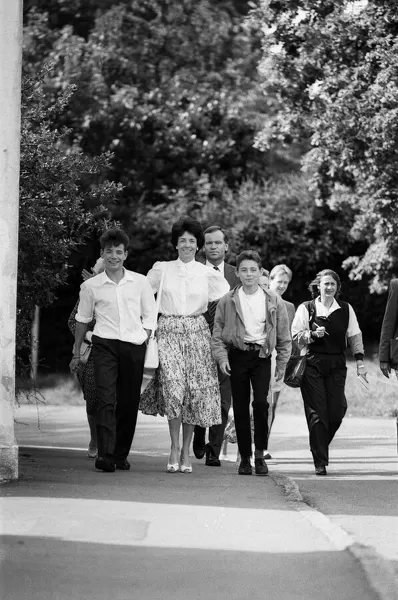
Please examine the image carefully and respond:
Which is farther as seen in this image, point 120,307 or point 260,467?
point 260,467

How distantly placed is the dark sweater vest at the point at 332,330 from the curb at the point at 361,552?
275 cm

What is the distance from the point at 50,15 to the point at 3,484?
2704 cm

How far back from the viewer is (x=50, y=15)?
34312 mm

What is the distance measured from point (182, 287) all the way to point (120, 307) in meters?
0.55

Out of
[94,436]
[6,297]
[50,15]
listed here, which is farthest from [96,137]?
[6,297]

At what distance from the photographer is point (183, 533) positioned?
691 centimetres

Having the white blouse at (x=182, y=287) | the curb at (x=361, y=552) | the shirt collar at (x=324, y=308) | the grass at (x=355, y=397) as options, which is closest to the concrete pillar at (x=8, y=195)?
the white blouse at (x=182, y=287)

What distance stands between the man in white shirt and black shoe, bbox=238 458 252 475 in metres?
0.90

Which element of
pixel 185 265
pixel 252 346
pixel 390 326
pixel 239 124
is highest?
pixel 239 124

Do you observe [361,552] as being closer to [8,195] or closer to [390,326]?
[8,195]

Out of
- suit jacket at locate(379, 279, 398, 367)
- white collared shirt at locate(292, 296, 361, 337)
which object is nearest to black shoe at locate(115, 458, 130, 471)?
white collared shirt at locate(292, 296, 361, 337)

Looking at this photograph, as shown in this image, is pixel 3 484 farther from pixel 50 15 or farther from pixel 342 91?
pixel 50 15

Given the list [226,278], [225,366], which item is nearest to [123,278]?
[225,366]

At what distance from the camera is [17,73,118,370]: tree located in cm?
1112
